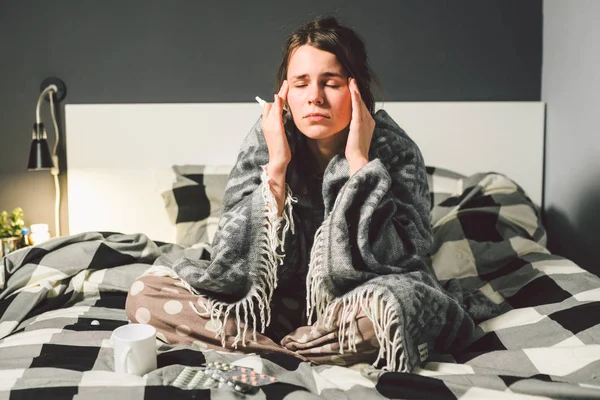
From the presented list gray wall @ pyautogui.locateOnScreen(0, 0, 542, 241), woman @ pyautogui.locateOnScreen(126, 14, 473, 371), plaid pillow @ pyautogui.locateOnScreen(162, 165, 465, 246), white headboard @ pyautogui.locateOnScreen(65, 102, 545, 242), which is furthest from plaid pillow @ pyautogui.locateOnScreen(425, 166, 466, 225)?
woman @ pyautogui.locateOnScreen(126, 14, 473, 371)

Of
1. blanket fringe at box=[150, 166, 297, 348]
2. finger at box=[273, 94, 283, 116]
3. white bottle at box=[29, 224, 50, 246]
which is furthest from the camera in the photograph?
white bottle at box=[29, 224, 50, 246]

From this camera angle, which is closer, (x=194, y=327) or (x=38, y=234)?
(x=194, y=327)

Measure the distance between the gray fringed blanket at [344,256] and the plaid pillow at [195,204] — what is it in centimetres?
65

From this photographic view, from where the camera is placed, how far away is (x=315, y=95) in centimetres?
128

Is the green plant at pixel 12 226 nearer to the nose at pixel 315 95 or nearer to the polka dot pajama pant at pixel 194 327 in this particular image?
the polka dot pajama pant at pixel 194 327

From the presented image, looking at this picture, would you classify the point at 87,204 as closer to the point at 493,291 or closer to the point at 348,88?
the point at 348,88

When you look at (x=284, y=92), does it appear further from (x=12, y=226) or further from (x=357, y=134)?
(x=12, y=226)

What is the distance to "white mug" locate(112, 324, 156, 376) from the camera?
1027 millimetres

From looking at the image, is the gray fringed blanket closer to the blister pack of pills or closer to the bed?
the bed

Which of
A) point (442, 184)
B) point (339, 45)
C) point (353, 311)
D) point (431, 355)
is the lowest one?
point (431, 355)

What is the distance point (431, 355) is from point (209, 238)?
39.3 inches

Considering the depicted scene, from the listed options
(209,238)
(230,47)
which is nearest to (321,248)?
(209,238)

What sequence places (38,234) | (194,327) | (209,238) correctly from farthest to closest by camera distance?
(38,234) → (209,238) → (194,327)

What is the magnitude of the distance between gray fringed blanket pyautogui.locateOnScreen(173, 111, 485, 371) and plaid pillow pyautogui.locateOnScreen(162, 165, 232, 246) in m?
0.65
